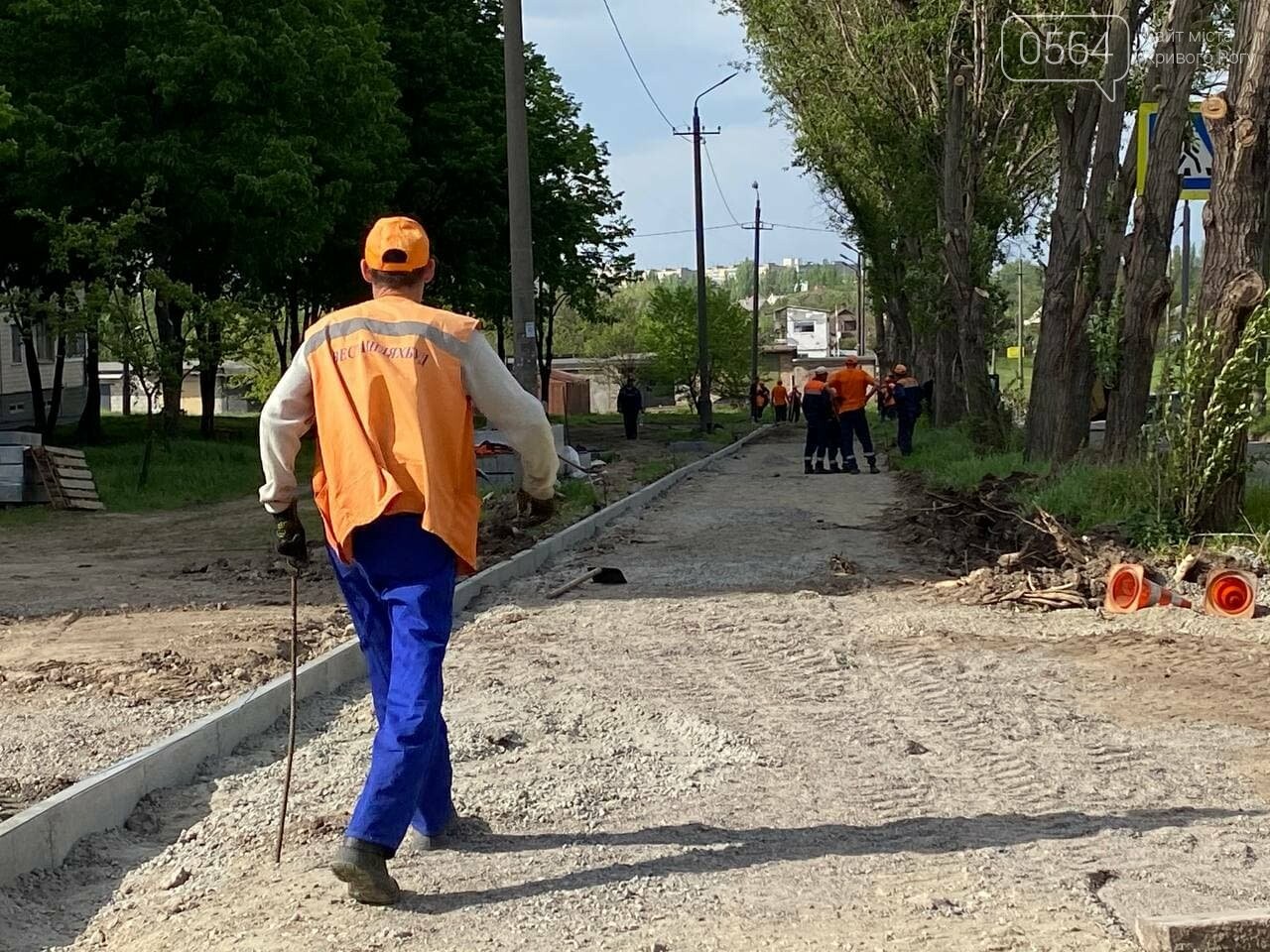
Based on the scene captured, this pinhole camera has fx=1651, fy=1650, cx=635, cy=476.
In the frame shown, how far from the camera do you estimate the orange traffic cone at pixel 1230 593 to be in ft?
32.2

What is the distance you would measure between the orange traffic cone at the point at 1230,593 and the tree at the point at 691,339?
6843 centimetres

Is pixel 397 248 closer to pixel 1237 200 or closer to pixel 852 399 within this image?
pixel 1237 200

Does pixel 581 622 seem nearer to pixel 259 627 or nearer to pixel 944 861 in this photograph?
pixel 259 627

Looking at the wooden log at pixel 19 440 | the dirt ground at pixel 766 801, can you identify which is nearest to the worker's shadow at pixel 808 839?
the dirt ground at pixel 766 801

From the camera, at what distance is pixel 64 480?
22031 millimetres

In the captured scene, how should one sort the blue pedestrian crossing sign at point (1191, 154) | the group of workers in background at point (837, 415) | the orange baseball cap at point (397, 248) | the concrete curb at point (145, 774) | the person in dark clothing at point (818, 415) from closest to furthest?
1. the orange baseball cap at point (397, 248)
2. the concrete curb at point (145, 774)
3. the blue pedestrian crossing sign at point (1191, 154)
4. the person in dark clothing at point (818, 415)
5. the group of workers in background at point (837, 415)

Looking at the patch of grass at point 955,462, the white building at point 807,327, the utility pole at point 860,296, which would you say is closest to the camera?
the patch of grass at point 955,462

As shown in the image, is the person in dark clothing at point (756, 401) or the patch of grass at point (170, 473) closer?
the patch of grass at point (170, 473)

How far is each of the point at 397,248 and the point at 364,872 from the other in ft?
6.27

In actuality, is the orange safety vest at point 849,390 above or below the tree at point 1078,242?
below

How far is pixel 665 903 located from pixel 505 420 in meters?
1.54

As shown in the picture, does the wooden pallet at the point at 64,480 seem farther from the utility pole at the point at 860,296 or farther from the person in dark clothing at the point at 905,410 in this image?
the utility pole at the point at 860,296

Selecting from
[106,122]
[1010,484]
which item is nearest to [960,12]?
[1010,484]

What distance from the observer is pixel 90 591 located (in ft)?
42.3
